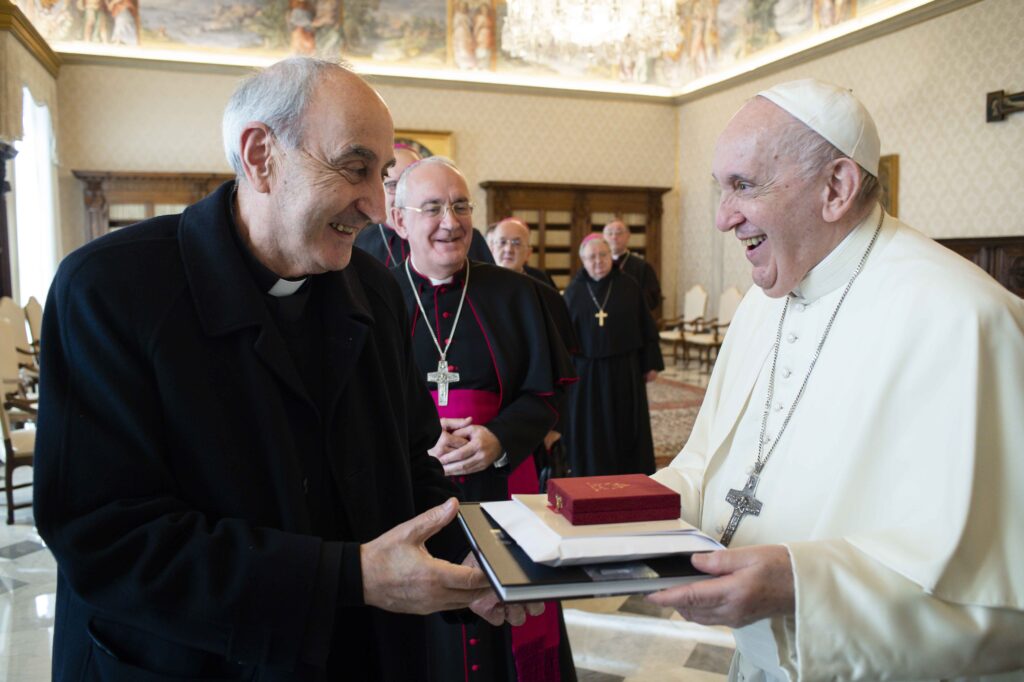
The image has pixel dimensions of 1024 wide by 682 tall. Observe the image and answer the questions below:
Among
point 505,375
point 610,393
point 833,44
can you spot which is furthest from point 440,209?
point 833,44

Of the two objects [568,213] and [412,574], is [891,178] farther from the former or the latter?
[412,574]

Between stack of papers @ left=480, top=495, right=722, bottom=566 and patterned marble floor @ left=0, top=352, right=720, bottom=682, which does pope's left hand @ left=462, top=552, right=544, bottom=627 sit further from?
patterned marble floor @ left=0, top=352, right=720, bottom=682

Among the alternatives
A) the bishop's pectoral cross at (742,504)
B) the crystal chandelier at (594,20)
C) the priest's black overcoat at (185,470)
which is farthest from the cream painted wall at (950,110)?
the priest's black overcoat at (185,470)

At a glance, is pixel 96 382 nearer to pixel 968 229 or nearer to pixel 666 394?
pixel 666 394

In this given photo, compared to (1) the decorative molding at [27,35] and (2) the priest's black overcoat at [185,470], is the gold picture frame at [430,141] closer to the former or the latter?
(1) the decorative molding at [27,35]

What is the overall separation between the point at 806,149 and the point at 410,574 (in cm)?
118

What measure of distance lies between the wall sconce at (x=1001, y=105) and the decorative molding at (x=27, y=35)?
11547mm

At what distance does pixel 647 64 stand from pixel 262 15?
7.13 m

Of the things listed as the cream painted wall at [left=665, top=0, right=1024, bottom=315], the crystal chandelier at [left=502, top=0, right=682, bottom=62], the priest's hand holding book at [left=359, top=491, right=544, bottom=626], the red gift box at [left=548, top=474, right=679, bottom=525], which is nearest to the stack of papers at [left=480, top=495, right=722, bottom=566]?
the red gift box at [left=548, top=474, right=679, bottom=525]

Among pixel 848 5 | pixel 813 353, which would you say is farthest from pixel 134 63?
pixel 813 353

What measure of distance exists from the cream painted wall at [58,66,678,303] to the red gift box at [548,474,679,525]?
41.3ft

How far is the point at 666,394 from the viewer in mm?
10609

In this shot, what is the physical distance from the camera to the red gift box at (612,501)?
4.32 ft

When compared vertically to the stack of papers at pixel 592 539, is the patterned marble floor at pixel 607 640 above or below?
below
